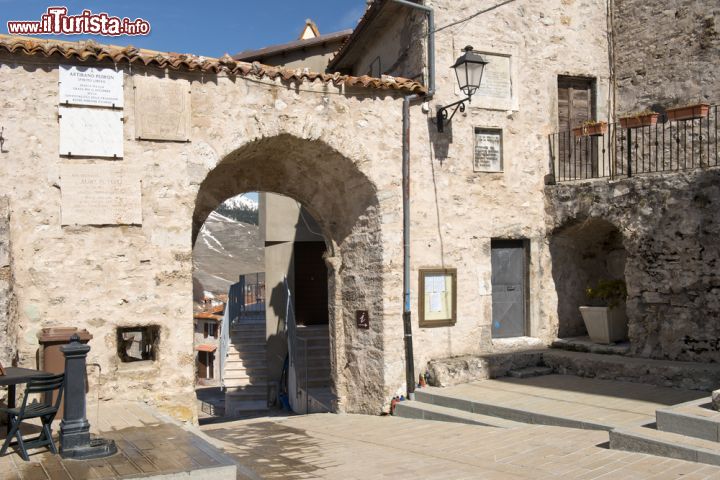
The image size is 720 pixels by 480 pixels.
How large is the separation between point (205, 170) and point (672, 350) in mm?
6674

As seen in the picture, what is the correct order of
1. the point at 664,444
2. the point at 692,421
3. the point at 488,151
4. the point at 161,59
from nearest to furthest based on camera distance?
the point at 664,444 < the point at 692,421 < the point at 161,59 < the point at 488,151

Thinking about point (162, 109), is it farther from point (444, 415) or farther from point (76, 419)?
point (444, 415)

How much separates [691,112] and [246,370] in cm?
1188

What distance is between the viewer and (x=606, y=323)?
32.2 feet

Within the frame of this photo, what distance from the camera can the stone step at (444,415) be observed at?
7.60 metres

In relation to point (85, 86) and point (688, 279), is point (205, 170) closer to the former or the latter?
point (85, 86)

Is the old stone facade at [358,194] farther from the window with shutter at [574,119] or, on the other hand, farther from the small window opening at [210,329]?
the small window opening at [210,329]

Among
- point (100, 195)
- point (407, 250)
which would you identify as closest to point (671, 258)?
point (407, 250)

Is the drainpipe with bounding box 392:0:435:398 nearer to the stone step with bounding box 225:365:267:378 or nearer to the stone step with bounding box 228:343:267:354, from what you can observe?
the stone step with bounding box 225:365:267:378

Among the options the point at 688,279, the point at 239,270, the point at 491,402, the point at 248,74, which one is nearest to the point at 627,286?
the point at 688,279

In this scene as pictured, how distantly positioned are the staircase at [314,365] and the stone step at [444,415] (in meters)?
3.89

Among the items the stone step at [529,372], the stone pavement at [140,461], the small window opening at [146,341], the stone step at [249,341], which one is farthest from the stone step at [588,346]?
the stone step at [249,341]

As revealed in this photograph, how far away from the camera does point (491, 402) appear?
809 centimetres

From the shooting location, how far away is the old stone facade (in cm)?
750
